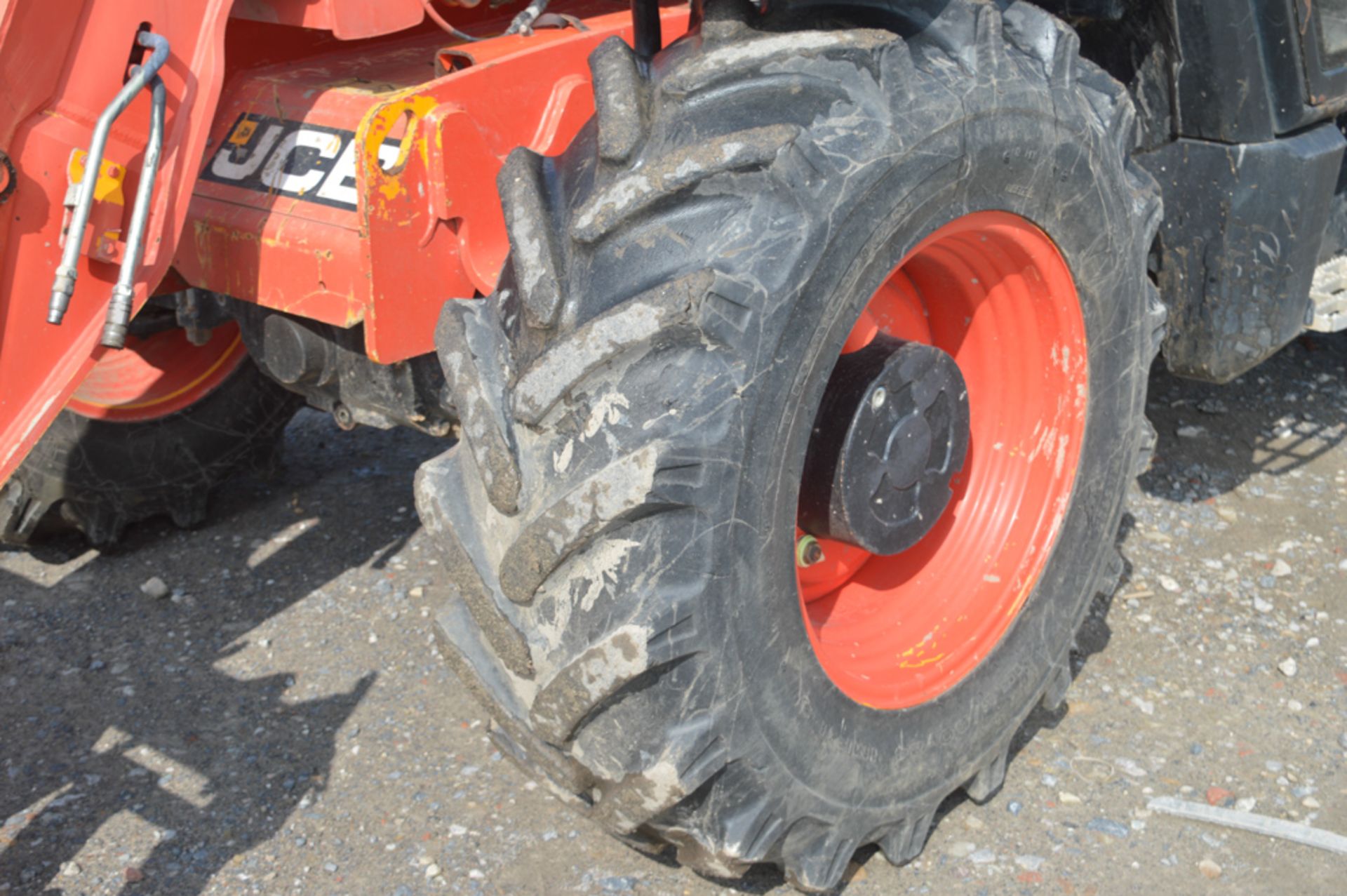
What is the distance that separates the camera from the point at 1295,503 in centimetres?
343

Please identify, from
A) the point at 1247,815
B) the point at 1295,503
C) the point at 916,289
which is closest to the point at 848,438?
the point at 916,289

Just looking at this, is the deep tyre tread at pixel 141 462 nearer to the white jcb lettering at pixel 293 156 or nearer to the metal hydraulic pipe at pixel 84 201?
the white jcb lettering at pixel 293 156

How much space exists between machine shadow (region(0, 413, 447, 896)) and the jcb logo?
111 cm

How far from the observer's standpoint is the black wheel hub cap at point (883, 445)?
2.03 meters

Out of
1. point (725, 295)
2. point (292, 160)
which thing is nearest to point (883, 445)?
point (725, 295)

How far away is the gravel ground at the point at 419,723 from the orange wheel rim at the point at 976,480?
364 mm

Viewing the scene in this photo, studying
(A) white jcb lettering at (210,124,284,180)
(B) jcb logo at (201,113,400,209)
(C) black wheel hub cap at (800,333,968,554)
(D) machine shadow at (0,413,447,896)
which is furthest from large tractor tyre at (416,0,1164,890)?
(D) machine shadow at (0,413,447,896)

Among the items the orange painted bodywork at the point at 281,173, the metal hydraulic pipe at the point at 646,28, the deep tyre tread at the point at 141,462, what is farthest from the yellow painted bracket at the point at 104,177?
the deep tyre tread at the point at 141,462

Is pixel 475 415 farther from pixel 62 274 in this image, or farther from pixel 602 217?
pixel 62 274

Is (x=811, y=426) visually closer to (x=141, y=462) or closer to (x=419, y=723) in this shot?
(x=419, y=723)

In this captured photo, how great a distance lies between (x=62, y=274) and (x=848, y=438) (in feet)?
3.65

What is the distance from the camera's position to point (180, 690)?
286cm

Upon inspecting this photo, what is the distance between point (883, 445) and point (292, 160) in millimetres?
1061

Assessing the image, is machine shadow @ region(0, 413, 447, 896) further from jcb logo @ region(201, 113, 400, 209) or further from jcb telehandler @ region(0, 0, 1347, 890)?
jcb logo @ region(201, 113, 400, 209)
